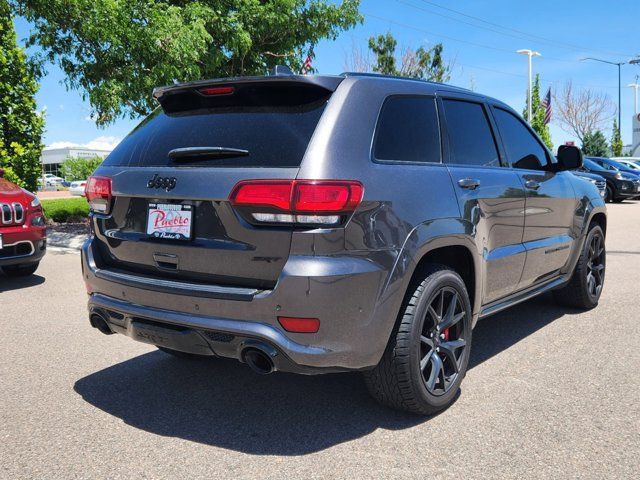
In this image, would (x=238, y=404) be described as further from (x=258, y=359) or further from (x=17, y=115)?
(x=17, y=115)

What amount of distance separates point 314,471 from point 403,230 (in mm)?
1198

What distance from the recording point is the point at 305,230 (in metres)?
Answer: 2.68

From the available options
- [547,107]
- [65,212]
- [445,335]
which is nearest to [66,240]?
[65,212]

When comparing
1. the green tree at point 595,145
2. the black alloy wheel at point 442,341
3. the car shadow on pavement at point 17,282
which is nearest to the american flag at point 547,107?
the green tree at point 595,145

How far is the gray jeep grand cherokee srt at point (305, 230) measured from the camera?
8.89ft

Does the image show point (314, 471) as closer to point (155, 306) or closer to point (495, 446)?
point (495, 446)

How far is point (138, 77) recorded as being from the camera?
447 inches

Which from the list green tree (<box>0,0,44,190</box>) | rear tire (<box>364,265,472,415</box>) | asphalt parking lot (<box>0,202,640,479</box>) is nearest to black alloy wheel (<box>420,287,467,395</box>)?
rear tire (<box>364,265,472,415</box>)

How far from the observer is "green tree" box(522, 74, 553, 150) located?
1346 inches

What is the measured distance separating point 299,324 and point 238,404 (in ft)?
3.48

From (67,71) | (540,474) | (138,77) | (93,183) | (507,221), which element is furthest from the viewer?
(67,71)

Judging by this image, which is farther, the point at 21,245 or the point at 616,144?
the point at 616,144

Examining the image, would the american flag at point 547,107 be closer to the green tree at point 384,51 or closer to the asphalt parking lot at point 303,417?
A: the green tree at point 384,51

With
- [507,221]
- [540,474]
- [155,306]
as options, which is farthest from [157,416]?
[507,221]
